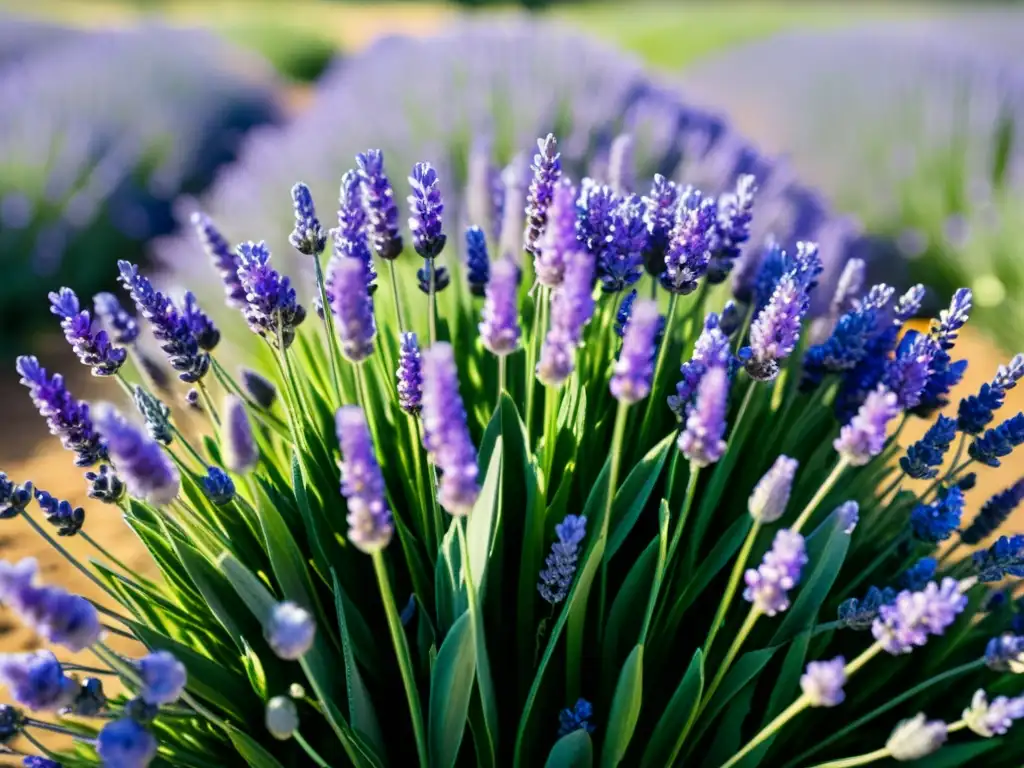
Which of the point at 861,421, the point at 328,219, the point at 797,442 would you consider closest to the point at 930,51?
the point at 328,219

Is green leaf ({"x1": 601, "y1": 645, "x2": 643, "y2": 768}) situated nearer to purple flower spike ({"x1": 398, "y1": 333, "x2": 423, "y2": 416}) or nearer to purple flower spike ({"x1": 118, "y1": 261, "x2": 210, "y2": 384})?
purple flower spike ({"x1": 398, "y1": 333, "x2": 423, "y2": 416})

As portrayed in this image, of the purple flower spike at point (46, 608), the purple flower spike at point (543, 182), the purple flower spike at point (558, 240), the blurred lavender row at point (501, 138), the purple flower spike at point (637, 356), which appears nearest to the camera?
the purple flower spike at point (46, 608)

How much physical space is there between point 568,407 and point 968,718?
2.56ft

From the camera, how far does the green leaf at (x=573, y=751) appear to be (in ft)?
4.02

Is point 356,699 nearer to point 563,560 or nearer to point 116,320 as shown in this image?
point 563,560

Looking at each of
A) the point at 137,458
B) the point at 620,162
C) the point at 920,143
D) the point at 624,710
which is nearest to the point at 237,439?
the point at 137,458

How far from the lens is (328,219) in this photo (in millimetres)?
3781

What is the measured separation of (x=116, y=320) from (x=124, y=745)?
25.0 inches

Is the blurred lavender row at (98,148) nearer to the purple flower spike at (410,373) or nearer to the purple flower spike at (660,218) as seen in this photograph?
the purple flower spike at (410,373)

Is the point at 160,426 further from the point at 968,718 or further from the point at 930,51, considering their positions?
the point at 930,51

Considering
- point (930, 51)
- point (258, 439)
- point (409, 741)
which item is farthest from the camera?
point (930, 51)

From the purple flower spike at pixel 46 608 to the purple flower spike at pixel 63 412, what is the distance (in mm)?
348

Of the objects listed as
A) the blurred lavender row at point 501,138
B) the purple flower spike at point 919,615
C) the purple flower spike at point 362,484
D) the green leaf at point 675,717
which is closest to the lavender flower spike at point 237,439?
the purple flower spike at point 362,484

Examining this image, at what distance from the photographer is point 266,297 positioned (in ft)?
4.32
